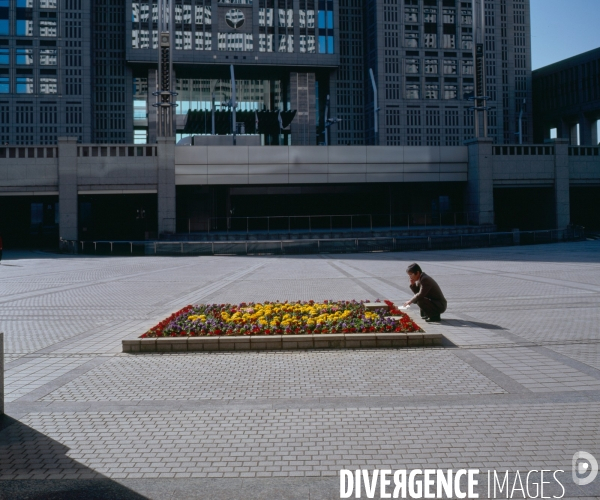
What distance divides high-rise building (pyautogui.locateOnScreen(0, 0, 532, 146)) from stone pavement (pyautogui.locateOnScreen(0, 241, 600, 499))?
64.8 metres

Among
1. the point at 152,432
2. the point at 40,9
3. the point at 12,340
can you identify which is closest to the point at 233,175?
the point at 12,340

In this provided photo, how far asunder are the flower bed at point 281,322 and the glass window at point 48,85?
76.7m

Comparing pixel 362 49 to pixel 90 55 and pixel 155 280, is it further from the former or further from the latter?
pixel 155 280

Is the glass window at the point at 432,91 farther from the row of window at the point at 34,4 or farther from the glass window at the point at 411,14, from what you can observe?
the row of window at the point at 34,4

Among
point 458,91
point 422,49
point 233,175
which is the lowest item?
point 233,175

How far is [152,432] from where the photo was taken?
20.9 ft

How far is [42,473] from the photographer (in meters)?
5.36

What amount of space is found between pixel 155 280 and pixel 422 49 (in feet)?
236

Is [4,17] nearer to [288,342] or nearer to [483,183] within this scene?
[483,183]

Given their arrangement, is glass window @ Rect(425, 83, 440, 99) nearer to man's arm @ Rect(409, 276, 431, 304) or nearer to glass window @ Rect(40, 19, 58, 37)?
glass window @ Rect(40, 19, 58, 37)

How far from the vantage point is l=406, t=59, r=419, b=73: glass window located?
8494 cm

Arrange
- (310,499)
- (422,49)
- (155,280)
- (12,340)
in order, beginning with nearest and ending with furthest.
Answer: (310,499) → (12,340) → (155,280) → (422,49)

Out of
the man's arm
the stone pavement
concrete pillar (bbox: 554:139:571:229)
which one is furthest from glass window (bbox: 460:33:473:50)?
the man's arm

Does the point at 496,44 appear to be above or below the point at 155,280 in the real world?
above
